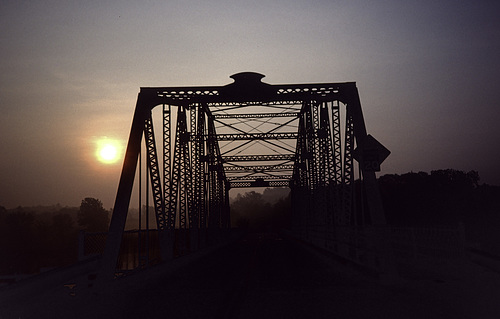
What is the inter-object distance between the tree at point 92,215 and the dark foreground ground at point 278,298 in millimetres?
144906

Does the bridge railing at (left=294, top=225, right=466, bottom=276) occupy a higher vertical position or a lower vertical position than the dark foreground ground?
higher

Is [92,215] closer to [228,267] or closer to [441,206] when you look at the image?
[441,206]

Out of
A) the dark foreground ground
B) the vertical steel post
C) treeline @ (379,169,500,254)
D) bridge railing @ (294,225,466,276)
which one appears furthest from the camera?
treeline @ (379,169,500,254)

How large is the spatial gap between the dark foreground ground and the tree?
475 feet

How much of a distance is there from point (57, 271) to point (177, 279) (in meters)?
6.68

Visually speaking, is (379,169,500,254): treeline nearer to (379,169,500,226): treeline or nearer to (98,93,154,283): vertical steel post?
(379,169,500,226): treeline

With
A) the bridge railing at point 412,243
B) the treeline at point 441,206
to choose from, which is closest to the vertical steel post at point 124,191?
the bridge railing at point 412,243

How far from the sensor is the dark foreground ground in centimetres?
912

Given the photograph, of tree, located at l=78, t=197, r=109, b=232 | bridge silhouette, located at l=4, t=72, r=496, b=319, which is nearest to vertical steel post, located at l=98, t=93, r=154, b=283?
bridge silhouette, located at l=4, t=72, r=496, b=319

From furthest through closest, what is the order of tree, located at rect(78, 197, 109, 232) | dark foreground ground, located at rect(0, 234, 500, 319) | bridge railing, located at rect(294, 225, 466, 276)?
tree, located at rect(78, 197, 109, 232) → bridge railing, located at rect(294, 225, 466, 276) → dark foreground ground, located at rect(0, 234, 500, 319)

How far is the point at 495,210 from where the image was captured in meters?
88.4

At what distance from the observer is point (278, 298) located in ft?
36.9

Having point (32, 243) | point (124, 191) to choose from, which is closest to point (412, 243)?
point (124, 191)

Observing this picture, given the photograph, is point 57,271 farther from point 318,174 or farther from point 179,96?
point 318,174
